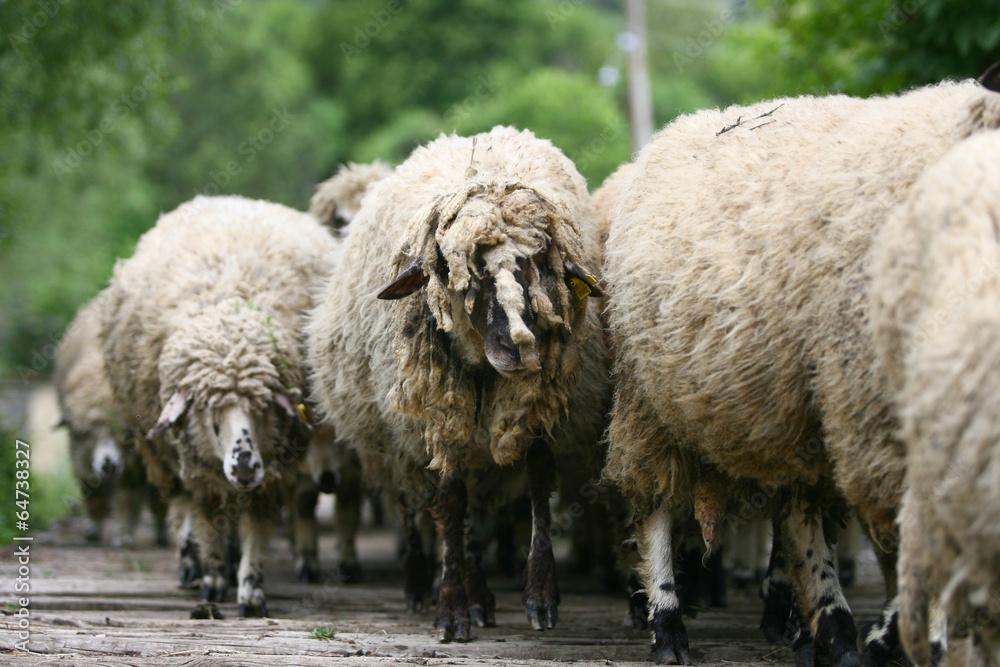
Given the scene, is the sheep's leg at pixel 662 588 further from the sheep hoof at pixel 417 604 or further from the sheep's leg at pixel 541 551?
the sheep hoof at pixel 417 604

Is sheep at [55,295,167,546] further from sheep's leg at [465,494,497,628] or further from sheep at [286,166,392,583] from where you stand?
sheep's leg at [465,494,497,628]

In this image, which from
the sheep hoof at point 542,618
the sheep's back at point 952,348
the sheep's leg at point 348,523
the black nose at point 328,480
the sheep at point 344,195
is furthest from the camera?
the sheep at point 344,195

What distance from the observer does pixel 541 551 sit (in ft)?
15.1

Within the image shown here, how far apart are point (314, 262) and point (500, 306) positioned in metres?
3.08

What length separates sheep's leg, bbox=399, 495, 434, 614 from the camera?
5.75 metres

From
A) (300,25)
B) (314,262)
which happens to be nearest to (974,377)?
(314,262)

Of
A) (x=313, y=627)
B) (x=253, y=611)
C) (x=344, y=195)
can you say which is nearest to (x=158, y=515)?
(x=344, y=195)

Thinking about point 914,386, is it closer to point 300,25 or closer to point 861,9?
point 861,9

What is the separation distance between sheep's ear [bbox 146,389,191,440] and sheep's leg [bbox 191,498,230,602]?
0.74 meters

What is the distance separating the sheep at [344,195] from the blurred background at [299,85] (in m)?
1.33

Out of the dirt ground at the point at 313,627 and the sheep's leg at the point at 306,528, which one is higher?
the sheep's leg at the point at 306,528

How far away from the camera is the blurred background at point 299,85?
8086mm

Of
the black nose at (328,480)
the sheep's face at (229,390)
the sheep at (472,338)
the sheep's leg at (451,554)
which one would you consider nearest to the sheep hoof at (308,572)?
the black nose at (328,480)

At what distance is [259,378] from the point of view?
18.5 ft
